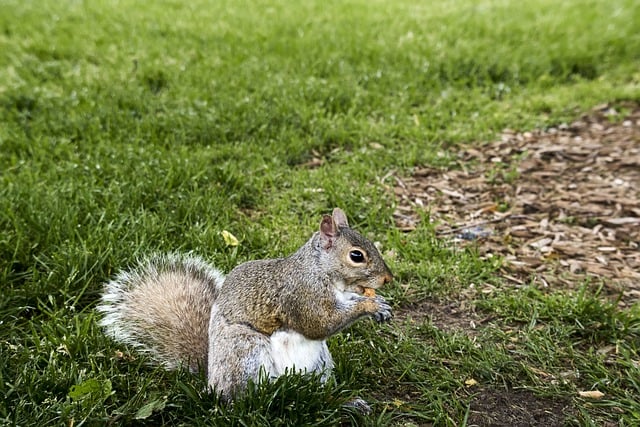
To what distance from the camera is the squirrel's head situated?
2260 mm

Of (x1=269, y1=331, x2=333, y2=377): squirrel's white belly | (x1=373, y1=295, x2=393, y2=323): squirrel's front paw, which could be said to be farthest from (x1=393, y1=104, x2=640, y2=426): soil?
(x1=269, y1=331, x2=333, y2=377): squirrel's white belly

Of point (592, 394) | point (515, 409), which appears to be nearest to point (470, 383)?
point (515, 409)

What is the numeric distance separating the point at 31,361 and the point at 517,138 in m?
3.40

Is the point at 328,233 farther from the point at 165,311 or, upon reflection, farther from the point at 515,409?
the point at 515,409

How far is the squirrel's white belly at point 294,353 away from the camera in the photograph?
7.30 ft

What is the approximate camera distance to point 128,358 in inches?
100.0

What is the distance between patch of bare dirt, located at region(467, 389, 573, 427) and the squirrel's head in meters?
0.57

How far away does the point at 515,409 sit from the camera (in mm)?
2432

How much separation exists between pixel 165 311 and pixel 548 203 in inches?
93.1

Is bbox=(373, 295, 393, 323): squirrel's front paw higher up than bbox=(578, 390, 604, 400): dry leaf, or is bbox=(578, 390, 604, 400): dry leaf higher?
bbox=(373, 295, 393, 323): squirrel's front paw

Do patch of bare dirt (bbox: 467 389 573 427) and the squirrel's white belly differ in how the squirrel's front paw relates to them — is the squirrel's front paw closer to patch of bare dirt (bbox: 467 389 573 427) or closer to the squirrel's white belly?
the squirrel's white belly

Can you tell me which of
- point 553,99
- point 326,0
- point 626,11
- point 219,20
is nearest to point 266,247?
point 553,99

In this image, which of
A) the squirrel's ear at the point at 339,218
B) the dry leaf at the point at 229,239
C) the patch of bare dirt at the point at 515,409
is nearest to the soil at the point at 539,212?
the patch of bare dirt at the point at 515,409

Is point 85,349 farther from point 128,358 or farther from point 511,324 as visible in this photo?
point 511,324
